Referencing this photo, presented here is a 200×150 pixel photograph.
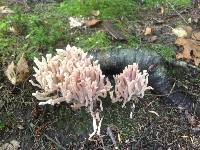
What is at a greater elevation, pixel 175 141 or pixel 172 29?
pixel 172 29

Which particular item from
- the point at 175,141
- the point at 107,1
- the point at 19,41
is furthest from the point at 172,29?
the point at 19,41

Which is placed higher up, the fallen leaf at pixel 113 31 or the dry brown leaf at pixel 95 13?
the dry brown leaf at pixel 95 13

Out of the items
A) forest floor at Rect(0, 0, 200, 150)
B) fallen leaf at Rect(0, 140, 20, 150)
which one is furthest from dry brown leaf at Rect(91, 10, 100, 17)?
fallen leaf at Rect(0, 140, 20, 150)

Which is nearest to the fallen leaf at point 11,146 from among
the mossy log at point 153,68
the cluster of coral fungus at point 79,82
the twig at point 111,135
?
the cluster of coral fungus at point 79,82

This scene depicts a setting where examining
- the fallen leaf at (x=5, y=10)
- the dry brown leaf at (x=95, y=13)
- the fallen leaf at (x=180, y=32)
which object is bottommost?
the fallen leaf at (x=180, y=32)

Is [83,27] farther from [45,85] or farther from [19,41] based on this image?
[45,85]

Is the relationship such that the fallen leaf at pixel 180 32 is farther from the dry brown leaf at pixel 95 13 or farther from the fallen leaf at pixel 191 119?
the fallen leaf at pixel 191 119

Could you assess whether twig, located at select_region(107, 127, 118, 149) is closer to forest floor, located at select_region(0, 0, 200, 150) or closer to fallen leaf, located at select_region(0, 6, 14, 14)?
forest floor, located at select_region(0, 0, 200, 150)

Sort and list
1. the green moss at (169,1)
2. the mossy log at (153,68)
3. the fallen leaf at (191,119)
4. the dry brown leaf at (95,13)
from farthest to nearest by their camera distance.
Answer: the green moss at (169,1)
the dry brown leaf at (95,13)
the mossy log at (153,68)
the fallen leaf at (191,119)
